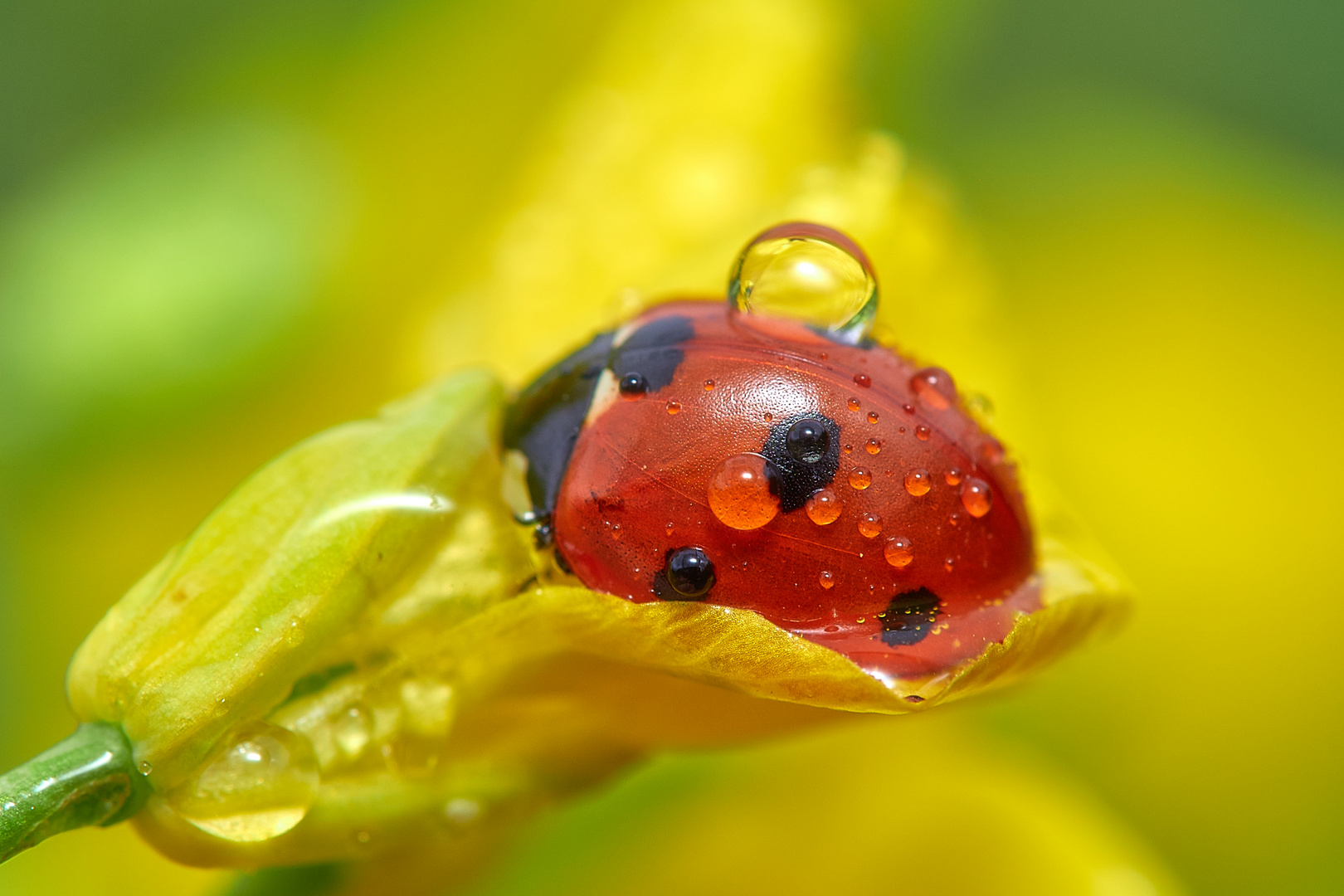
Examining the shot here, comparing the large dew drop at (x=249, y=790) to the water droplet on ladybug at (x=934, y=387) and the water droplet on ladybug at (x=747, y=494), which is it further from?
the water droplet on ladybug at (x=934, y=387)

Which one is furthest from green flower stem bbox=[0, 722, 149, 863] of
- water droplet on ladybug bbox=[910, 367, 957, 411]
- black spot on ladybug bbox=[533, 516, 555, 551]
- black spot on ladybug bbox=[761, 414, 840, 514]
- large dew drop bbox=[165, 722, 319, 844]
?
water droplet on ladybug bbox=[910, 367, 957, 411]

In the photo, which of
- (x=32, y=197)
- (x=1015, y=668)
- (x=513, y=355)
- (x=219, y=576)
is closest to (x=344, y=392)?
(x=513, y=355)

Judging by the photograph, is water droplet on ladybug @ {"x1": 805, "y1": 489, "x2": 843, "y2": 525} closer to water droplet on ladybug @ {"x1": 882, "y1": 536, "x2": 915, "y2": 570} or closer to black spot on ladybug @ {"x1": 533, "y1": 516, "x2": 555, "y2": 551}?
water droplet on ladybug @ {"x1": 882, "y1": 536, "x2": 915, "y2": 570}

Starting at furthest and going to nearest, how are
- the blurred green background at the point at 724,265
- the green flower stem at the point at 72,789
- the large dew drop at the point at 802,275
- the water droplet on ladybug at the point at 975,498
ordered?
the blurred green background at the point at 724,265 → the large dew drop at the point at 802,275 → the water droplet on ladybug at the point at 975,498 → the green flower stem at the point at 72,789

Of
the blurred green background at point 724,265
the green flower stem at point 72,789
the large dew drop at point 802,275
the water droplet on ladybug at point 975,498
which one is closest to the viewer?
the green flower stem at point 72,789

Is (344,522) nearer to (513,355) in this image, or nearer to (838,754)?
(513,355)

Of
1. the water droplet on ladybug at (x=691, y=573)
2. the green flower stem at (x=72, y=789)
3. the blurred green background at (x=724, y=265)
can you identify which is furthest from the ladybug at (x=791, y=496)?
the blurred green background at (x=724, y=265)
